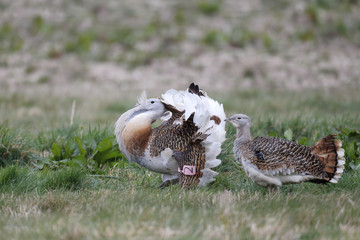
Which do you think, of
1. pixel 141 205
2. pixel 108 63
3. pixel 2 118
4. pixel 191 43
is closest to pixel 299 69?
pixel 191 43

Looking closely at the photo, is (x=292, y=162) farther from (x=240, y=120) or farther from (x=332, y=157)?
(x=240, y=120)

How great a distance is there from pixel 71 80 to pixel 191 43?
13.0 feet

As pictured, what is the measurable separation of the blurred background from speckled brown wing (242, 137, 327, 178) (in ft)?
20.4

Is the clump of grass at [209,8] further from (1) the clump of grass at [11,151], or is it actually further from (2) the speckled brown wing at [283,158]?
(2) the speckled brown wing at [283,158]

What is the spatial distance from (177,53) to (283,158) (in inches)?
432

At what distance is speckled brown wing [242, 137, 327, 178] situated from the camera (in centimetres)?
462

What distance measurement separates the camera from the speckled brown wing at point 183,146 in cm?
494

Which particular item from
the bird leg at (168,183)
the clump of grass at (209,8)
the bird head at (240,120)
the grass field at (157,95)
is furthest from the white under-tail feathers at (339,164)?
the clump of grass at (209,8)

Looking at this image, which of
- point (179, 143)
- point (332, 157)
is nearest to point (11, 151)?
point (179, 143)

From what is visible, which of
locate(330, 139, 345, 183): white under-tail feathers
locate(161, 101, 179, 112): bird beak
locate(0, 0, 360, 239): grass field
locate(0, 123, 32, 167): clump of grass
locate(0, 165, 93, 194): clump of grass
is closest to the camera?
locate(0, 0, 360, 239): grass field

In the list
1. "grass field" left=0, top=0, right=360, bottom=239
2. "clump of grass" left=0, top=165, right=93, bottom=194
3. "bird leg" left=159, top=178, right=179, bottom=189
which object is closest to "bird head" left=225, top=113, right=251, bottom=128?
"grass field" left=0, top=0, right=360, bottom=239

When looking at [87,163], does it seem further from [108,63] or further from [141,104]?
[108,63]

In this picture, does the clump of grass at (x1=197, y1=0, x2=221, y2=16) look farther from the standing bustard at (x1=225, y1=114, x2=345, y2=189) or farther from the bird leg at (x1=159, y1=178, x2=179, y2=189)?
the standing bustard at (x1=225, y1=114, x2=345, y2=189)

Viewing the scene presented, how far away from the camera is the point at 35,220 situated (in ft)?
12.5
